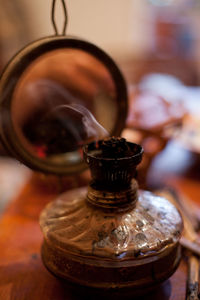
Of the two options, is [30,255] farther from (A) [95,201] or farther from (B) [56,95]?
(B) [56,95]

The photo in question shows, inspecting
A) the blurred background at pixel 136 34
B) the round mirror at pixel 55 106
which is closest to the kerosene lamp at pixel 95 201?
the round mirror at pixel 55 106

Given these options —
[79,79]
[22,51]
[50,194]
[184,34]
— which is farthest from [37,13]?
[22,51]

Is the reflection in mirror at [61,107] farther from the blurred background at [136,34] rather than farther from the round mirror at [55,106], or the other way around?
the blurred background at [136,34]

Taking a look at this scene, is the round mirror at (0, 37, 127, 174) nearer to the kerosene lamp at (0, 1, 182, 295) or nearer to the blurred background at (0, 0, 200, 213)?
the kerosene lamp at (0, 1, 182, 295)

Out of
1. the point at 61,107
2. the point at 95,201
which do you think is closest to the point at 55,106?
the point at 61,107

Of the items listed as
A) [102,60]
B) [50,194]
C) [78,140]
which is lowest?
[50,194]

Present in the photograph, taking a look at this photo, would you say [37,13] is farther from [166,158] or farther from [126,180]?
[126,180]

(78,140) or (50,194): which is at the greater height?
(78,140)
